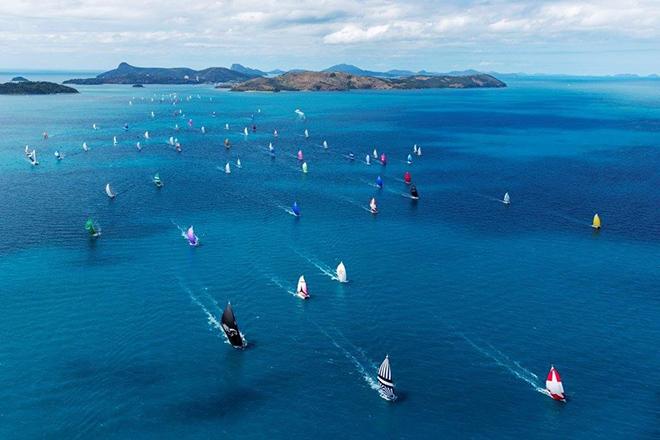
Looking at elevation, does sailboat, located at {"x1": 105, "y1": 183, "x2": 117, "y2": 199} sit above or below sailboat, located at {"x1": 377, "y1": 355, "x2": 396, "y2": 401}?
above

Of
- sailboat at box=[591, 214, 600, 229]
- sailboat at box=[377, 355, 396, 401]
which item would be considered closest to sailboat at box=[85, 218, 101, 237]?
sailboat at box=[377, 355, 396, 401]

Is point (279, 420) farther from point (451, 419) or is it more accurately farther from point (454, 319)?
point (454, 319)

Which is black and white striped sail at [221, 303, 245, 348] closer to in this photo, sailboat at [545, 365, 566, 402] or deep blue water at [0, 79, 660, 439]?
deep blue water at [0, 79, 660, 439]

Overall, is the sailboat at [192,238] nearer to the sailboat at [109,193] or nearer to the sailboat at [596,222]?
the sailboat at [109,193]

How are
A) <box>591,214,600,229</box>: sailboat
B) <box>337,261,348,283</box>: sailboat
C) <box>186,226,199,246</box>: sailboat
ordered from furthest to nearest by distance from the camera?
1. <box>591,214,600,229</box>: sailboat
2. <box>186,226,199,246</box>: sailboat
3. <box>337,261,348,283</box>: sailboat

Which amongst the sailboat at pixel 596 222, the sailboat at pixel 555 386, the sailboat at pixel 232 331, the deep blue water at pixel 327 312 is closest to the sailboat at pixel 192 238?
the deep blue water at pixel 327 312

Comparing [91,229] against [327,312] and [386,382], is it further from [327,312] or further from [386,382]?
[386,382]

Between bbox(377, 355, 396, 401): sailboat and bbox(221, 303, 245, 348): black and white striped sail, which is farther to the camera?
bbox(221, 303, 245, 348): black and white striped sail

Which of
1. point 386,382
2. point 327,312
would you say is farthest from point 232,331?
point 386,382

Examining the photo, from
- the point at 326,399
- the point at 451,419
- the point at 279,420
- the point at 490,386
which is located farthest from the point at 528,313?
the point at 279,420
